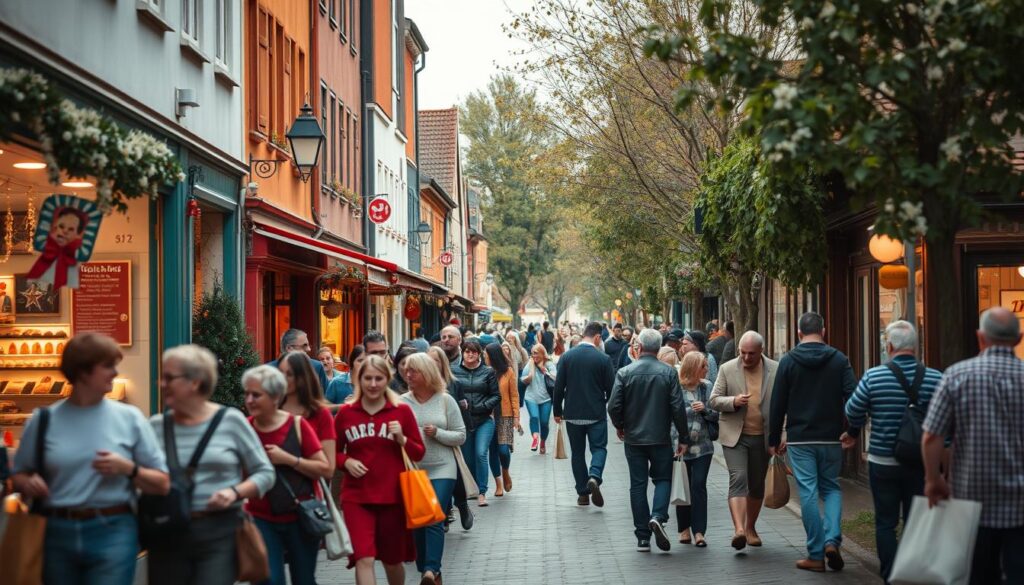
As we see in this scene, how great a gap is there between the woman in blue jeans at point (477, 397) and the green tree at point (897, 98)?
627 centimetres

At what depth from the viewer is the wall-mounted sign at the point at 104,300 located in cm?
1257

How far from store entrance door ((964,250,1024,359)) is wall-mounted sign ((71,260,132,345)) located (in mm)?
8134

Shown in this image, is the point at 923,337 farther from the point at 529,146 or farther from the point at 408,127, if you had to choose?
the point at 529,146

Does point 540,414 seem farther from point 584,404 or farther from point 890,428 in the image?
point 890,428

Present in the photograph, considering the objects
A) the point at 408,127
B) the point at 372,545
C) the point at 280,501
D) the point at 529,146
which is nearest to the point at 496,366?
the point at 372,545

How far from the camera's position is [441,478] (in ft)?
33.7

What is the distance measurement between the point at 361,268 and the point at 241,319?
7.06 metres

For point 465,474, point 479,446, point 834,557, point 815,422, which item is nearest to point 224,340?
point 479,446

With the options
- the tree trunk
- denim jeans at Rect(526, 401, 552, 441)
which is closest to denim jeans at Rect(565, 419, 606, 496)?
denim jeans at Rect(526, 401, 552, 441)

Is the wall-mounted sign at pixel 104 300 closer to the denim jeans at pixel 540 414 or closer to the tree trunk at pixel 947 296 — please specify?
the tree trunk at pixel 947 296

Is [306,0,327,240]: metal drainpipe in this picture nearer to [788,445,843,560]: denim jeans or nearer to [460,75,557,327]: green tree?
[788,445,843,560]: denim jeans

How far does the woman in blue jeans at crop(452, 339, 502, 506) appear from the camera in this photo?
13.8 m

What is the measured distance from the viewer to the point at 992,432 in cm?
701

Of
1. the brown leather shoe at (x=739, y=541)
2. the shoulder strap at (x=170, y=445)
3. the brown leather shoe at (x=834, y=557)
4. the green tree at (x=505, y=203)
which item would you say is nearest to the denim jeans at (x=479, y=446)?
the brown leather shoe at (x=739, y=541)
